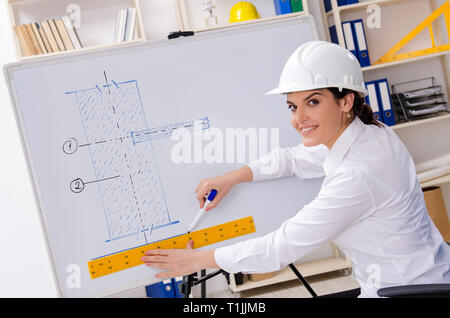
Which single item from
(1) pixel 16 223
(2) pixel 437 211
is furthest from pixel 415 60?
(1) pixel 16 223

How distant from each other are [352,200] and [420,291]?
0.92 ft

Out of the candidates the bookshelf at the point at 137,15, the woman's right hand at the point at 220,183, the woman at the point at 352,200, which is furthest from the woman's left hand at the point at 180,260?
the bookshelf at the point at 137,15

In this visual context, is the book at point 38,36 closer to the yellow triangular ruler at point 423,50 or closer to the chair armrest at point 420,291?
the yellow triangular ruler at point 423,50

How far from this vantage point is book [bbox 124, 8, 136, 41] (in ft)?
9.37

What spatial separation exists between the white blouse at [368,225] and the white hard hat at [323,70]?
14 centimetres

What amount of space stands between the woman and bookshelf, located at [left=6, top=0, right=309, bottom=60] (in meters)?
1.57

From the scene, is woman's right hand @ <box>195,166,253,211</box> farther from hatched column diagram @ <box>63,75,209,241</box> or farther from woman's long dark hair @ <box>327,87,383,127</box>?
woman's long dark hair @ <box>327,87,383,127</box>

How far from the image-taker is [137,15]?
2.89 metres

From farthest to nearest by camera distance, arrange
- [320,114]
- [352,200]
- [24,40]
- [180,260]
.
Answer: [24,40] < [180,260] < [320,114] < [352,200]

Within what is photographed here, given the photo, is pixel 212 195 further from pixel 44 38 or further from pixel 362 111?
pixel 44 38

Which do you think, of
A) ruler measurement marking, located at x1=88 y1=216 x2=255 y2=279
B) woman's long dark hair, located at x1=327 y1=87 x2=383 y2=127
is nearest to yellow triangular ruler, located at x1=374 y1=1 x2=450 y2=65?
woman's long dark hair, located at x1=327 y1=87 x2=383 y2=127

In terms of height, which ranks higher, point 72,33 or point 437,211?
point 72,33

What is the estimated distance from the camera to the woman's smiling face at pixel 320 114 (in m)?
1.36
